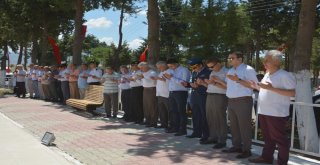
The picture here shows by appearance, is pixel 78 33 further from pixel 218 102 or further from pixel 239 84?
pixel 239 84

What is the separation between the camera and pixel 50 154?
8.33 m

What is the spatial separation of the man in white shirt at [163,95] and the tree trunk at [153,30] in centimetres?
274

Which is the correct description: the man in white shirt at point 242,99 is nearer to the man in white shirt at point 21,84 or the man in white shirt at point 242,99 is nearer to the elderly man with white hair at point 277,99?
the elderly man with white hair at point 277,99

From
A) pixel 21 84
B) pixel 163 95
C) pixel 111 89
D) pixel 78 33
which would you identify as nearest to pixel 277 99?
pixel 163 95

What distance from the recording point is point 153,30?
13930 mm

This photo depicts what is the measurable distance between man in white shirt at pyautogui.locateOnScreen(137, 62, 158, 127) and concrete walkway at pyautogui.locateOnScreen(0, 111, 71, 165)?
122 inches

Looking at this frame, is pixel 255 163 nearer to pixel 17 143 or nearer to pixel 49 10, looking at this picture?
pixel 17 143

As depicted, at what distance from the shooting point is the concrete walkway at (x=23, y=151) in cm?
769

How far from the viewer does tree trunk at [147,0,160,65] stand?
13922mm

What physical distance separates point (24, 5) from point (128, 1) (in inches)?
326

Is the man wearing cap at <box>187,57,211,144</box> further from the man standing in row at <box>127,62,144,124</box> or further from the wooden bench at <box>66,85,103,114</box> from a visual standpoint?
the wooden bench at <box>66,85,103,114</box>

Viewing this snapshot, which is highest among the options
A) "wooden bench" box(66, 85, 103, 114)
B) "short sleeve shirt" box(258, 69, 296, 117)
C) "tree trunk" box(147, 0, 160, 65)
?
"tree trunk" box(147, 0, 160, 65)

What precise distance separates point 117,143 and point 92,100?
589cm

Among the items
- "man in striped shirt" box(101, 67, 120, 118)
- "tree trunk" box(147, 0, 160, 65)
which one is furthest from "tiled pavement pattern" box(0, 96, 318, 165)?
"tree trunk" box(147, 0, 160, 65)
